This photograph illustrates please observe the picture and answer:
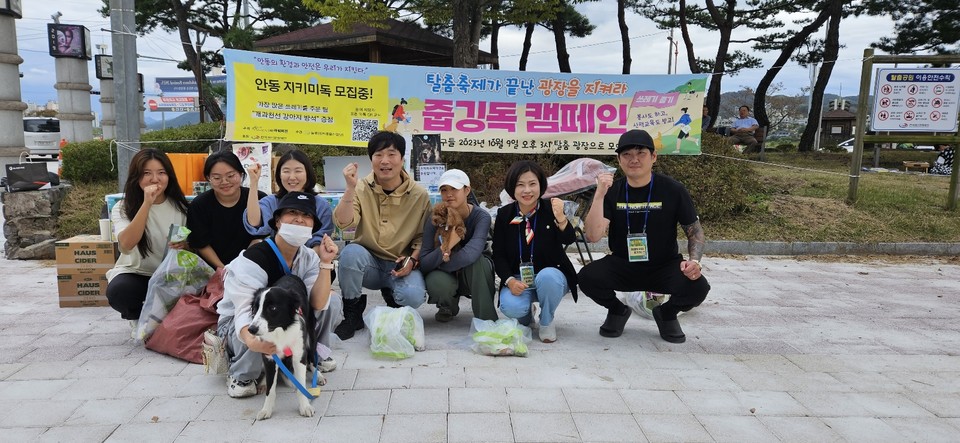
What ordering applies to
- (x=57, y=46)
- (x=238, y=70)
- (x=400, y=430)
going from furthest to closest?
(x=57, y=46), (x=238, y=70), (x=400, y=430)

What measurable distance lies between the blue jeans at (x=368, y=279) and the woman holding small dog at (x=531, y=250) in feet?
1.88

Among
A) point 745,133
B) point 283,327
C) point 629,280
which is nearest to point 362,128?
point 629,280

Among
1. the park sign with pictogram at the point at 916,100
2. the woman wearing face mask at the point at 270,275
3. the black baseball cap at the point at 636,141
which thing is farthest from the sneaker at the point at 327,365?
the park sign with pictogram at the point at 916,100

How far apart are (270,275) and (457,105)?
15.1 feet

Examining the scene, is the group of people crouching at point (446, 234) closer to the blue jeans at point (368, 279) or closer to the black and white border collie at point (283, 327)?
the blue jeans at point (368, 279)

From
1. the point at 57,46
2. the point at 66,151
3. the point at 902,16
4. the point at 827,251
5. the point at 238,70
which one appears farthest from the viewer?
the point at 902,16

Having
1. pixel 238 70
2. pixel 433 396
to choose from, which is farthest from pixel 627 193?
pixel 238 70

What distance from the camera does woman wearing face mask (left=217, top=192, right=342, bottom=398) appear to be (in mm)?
2639

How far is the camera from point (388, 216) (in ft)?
13.2

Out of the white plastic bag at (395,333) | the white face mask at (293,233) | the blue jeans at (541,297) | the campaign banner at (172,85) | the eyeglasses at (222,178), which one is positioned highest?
the campaign banner at (172,85)

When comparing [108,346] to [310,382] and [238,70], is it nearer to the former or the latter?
[310,382]

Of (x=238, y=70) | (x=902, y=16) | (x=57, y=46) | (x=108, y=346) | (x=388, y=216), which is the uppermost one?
(x=902, y=16)

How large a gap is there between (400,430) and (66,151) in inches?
306

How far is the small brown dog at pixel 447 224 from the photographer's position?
3.77 meters
